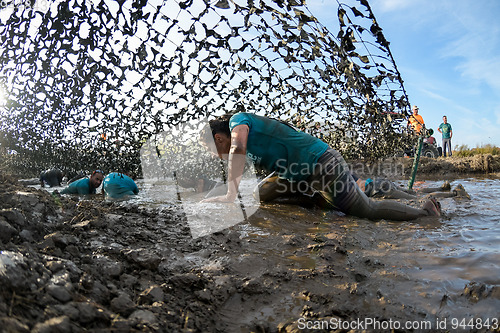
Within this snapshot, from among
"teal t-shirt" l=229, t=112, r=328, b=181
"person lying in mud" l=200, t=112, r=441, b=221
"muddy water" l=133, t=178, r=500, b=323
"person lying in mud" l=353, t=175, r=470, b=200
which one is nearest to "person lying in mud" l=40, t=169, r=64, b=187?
"muddy water" l=133, t=178, r=500, b=323

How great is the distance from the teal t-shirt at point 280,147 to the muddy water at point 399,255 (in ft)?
2.13

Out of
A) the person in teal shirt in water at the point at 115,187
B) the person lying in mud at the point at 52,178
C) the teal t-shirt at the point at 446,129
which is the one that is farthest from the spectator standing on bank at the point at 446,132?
the person lying in mud at the point at 52,178

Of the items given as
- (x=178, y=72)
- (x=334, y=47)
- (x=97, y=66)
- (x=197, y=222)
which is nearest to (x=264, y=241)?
(x=197, y=222)

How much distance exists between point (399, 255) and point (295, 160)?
144 centimetres

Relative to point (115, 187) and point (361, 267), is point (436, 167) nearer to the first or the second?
point (361, 267)

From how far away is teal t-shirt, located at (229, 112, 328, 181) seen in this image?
300cm

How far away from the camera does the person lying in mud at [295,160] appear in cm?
296

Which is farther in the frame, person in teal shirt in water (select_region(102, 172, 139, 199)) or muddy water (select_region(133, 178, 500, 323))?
person in teal shirt in water (select_region(102, 172, 139, 199))

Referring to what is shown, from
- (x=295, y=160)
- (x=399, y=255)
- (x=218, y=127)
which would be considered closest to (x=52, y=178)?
(x=218, y=127)

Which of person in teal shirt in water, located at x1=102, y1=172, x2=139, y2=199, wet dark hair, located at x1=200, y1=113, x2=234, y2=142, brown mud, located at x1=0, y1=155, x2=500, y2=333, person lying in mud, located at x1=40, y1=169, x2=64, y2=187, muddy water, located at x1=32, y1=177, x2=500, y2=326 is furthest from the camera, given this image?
person lying in mud, located at x1=40, y1=169, x2=64, y2=187

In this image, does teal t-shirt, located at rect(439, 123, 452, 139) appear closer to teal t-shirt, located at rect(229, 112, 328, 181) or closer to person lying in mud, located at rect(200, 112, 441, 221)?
person lying in mud, located at rect(200, 112, 441, 221)

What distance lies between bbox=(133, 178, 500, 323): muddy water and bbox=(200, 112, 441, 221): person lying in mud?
0.18m

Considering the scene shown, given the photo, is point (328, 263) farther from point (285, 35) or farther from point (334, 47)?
point (285, 35)

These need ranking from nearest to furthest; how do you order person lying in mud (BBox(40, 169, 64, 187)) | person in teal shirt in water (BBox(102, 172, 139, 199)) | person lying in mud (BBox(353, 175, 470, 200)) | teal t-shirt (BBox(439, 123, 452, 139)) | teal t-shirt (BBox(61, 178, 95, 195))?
person lying in mud (BBox(353, 175, 470, 200))
person in teal shirt in water (BBox(102, 172, 139, 199))
teal t-shirt (BBox(61, 178, 95, 195))
person lying in mud (BBox(40, 169, 64, 187))
teal t-shirt (BBox(439, 123, 452, 139))
